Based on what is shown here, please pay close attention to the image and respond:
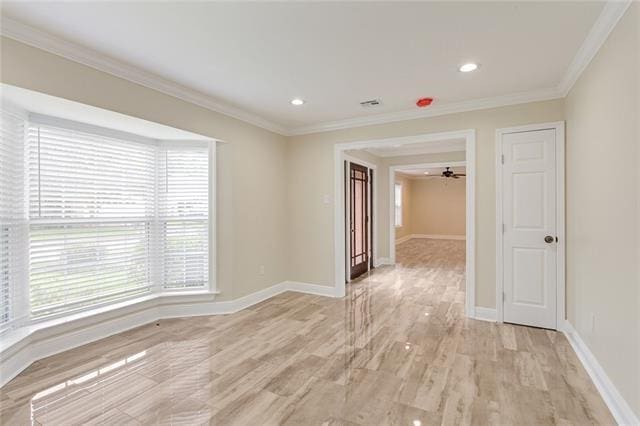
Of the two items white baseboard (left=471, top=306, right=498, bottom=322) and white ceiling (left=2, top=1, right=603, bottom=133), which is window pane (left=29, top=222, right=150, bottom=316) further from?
white baseboard (left=471, top=306, right=498, bottom=322)

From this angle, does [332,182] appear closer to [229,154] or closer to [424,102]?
[229,154]

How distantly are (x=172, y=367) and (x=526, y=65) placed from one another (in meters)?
3.97

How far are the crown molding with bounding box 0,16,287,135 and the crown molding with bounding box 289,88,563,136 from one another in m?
1.26

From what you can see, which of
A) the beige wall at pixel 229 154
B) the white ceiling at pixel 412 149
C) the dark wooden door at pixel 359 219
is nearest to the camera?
the beige wall at pixel 229 154

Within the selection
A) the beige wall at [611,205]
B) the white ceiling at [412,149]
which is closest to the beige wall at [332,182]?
the beige wall at [611,205]

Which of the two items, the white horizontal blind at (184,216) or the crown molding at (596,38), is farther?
the white horizontal blind at (184,216)

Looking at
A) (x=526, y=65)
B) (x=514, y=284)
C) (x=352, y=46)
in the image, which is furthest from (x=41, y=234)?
(x=514, y=284)

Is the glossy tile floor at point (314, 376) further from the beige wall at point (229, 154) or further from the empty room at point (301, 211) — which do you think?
the beige wall at point (229, 154)

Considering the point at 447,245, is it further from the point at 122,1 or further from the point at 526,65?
the point at 122,1

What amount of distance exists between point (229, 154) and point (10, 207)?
6.76ft

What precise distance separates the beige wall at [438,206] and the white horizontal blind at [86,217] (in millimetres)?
10255

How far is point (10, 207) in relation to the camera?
8.29 feet

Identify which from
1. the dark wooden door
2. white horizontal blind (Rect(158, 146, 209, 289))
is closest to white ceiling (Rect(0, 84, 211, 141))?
white horizontal blind (Rect(158, 146, 209, 289))

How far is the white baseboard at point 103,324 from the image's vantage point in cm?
241
